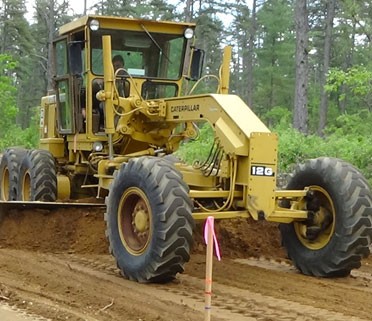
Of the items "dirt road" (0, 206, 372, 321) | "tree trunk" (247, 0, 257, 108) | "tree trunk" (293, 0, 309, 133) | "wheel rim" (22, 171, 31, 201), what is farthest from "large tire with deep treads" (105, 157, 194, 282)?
"tree trunk" (247, 0, 257, 108)

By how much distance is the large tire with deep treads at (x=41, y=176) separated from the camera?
36.3 ft

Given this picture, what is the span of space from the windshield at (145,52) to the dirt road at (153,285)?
2.29m

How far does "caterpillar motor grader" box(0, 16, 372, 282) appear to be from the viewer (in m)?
7.60

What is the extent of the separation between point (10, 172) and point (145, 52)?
10.4ft

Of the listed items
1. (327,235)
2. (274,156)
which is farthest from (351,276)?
(274,156)

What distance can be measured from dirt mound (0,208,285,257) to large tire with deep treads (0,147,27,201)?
6.25 feet

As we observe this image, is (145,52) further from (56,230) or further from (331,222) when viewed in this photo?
(331,222)

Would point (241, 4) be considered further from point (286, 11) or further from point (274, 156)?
point (274, 156)

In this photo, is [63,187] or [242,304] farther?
[63,187]

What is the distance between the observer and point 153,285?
7504 mm

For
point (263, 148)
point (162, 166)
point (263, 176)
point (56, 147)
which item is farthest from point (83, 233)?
point (263, 148)

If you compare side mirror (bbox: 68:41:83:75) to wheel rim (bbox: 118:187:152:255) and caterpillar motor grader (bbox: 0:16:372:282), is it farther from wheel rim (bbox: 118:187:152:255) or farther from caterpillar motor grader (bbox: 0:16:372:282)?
wheel rim (bbox: 118:187:152:255)

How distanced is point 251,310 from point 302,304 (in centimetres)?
56

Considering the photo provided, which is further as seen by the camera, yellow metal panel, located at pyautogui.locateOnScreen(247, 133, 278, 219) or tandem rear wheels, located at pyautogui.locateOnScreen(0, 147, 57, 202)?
tandem rear wheels, located at pyautogui.locateOnScreen(0, 147, 57, 202)
